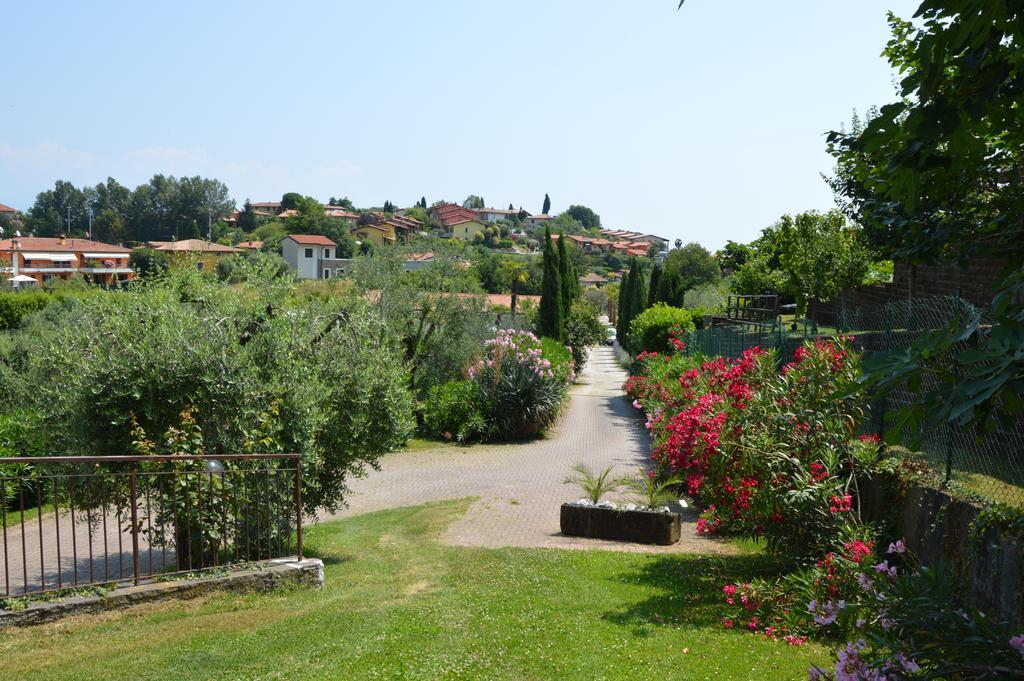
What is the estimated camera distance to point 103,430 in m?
8.06

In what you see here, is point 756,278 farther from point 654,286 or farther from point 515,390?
point 654,286

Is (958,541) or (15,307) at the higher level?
(15,307)

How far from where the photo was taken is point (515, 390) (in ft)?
67.1

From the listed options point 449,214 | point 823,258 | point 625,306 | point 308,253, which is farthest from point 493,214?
point 823,258

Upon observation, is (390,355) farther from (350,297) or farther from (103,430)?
(103,430)

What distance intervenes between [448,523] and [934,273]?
9.98 metres

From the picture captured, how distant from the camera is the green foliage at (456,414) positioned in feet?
66.0

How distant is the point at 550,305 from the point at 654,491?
78.6 feet

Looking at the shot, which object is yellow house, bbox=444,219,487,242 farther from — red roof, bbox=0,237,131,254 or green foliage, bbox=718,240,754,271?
green foliage, bbox=718,240,754,271

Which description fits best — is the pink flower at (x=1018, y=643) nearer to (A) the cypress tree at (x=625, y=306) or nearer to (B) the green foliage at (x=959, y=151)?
(B) the green foliage at (x=959, y=151)

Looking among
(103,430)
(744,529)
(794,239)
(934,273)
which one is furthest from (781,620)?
(794,239)

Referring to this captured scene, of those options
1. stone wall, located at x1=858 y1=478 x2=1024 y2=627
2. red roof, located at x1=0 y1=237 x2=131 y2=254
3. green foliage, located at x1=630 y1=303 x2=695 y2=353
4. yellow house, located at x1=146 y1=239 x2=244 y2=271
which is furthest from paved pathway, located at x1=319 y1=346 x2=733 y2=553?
red roof, located at x1=0 y1=237 x2=131 y2=254

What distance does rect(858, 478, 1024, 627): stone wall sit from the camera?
182 inches

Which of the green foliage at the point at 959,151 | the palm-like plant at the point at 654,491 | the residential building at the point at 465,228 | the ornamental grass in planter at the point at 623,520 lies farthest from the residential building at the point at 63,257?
the green foliage at the point at 959,151
